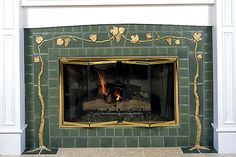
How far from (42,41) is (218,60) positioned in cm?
161

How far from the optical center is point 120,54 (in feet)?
12.2

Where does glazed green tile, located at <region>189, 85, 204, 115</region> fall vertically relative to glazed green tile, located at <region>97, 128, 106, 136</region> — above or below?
above

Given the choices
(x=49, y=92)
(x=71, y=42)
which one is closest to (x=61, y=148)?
(x=49, y=92)

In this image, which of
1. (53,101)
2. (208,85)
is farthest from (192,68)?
(53,101)

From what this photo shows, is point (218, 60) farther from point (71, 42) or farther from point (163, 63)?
point (71, 42)

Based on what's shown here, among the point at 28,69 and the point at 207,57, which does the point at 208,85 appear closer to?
the point at 207,57

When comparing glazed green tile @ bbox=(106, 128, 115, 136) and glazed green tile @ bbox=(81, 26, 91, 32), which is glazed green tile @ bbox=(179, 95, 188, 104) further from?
glazed green tile @ bbox=(81, 26, 91, 32)

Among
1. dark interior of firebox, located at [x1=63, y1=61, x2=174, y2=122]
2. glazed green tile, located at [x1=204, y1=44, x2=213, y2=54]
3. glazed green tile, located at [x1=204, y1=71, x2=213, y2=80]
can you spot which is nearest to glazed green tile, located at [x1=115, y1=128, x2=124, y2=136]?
dark interior of firebox, located at [x1=63, y1=61, x2=174, y2=122]

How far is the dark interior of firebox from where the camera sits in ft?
12.4

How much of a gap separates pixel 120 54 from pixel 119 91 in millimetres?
368

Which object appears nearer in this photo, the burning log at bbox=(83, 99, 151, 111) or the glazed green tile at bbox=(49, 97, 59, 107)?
the glazed green tile at bbox=(49, 97, 59, 107)

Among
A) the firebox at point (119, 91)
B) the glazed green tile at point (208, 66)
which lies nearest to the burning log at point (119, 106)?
the firebox at point (119, 91)

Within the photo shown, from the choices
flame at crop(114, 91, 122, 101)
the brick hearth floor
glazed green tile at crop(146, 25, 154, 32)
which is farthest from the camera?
flame at crop(114, 91, 122, 101)

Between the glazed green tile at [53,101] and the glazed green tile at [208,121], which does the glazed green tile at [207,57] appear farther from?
the glazed green tile at [53,101]
